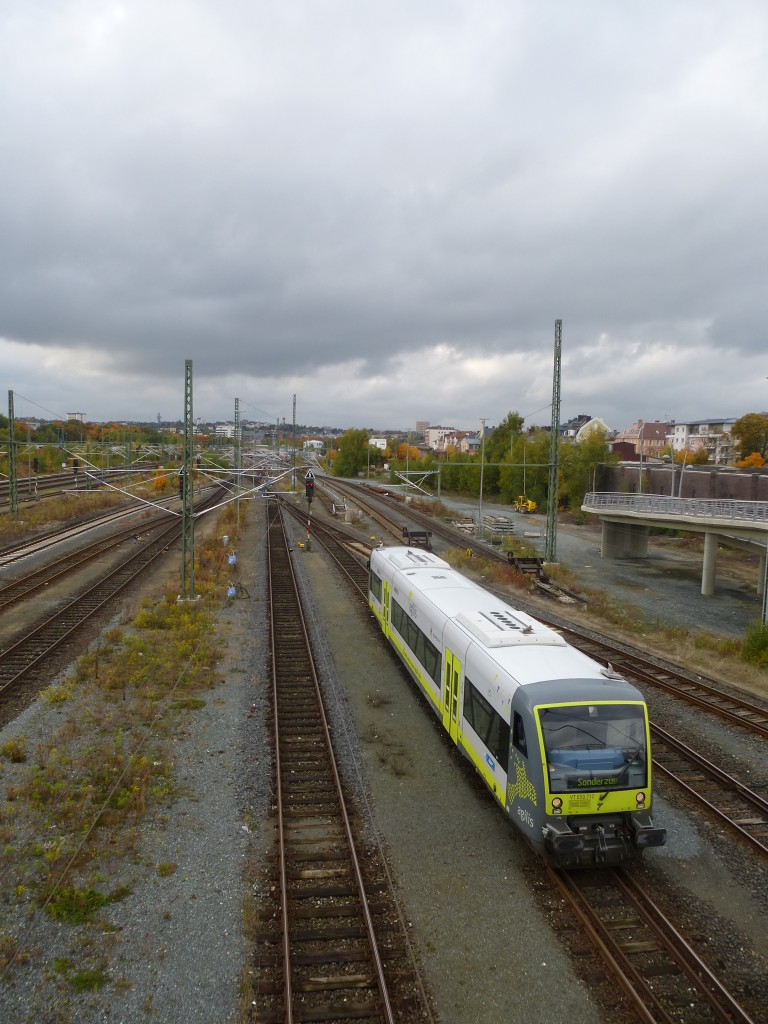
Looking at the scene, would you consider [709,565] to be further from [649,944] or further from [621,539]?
[649,944]

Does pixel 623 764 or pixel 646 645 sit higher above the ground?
pixel 623 764

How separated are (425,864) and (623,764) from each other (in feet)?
10.0

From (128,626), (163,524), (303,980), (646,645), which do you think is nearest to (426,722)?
(303,980)

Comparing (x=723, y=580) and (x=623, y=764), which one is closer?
(x=623, y=764)

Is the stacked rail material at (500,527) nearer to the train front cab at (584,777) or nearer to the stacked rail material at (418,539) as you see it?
the stacked rail material at (418,539)

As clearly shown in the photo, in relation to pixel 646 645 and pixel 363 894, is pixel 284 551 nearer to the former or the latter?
pixel 646 645

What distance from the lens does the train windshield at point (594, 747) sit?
8.45m

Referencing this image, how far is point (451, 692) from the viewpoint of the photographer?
39.5ft

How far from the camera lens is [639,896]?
8.48 m

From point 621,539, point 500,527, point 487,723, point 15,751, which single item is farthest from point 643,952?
point 500,527

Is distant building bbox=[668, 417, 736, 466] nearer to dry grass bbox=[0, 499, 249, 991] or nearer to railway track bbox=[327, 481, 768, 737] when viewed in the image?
railway track bbox=[327, 481, 768, 737]

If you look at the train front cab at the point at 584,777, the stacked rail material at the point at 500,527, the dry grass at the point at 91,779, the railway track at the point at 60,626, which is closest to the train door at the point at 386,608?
the dry grass at the point at 91,779

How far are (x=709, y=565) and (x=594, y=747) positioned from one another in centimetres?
2659

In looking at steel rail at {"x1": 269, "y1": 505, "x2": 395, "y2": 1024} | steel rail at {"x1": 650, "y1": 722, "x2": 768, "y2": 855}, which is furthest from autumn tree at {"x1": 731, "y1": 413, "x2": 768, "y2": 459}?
steel rail at {"x1": 269, "y1": 505, "x2": 395, "y2": 1024}
